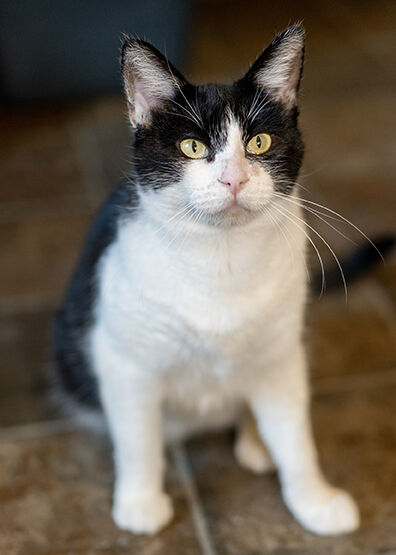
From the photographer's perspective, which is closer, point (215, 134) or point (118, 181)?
point (215, 134)

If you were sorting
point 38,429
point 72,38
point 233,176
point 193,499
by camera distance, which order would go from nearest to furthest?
point 233,176, point 193,499, point 38,429, point 72,38

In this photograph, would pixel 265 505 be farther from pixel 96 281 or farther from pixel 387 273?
pixel 387 273

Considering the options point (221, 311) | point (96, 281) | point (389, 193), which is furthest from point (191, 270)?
point (389, 193)

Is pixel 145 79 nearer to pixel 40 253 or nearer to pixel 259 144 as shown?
pixel 259 144

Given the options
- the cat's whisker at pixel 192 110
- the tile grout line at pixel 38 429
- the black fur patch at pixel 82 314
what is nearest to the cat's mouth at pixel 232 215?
the cat's whisker at pixel 192 110

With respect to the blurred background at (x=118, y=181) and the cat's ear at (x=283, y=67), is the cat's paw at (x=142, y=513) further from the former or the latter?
the cat's ear at (x=283, y=67)

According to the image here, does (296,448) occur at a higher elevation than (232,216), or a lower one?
lower

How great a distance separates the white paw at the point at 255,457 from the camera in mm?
1429

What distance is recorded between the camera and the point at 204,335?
3.76 feet

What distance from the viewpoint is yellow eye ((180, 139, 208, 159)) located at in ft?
3.37

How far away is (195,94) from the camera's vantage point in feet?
3.50

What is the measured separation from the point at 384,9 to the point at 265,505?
2730 mm

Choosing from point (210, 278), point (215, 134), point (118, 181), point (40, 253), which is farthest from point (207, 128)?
point (118, 181)

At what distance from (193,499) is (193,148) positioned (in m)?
0.67
